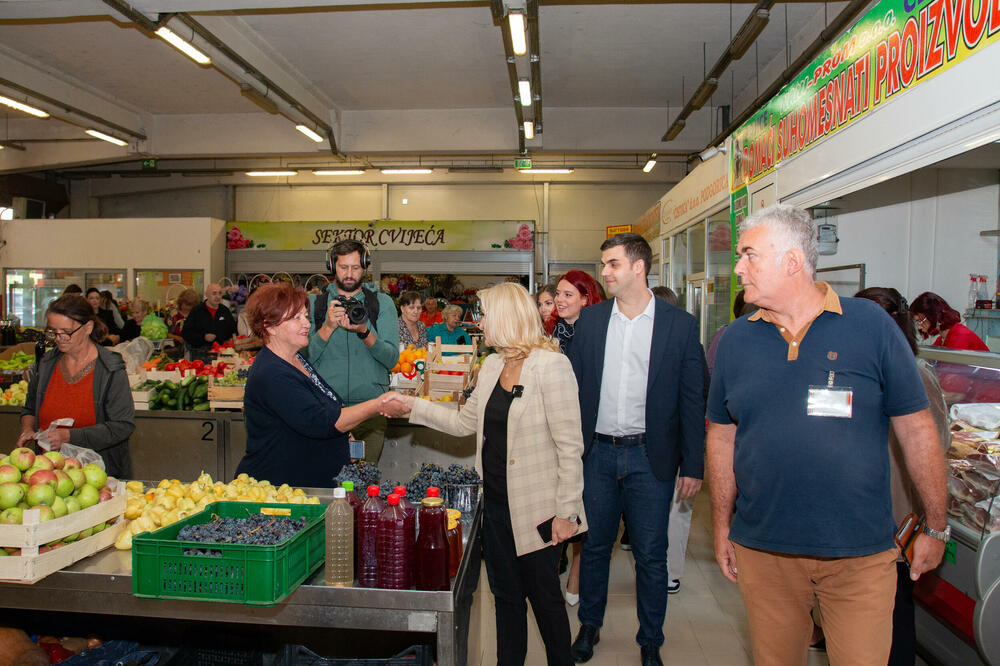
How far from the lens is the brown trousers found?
1.75 m

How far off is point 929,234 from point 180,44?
7.19 metres

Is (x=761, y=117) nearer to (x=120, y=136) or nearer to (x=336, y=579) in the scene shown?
(x=336, y=579)

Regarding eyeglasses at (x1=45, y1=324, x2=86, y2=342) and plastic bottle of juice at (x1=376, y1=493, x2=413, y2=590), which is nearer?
plastic bottle of juice at (x1=376, y1=493, x2=413, y2=590)

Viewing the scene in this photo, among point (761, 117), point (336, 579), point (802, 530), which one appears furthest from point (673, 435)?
point (761, 117)

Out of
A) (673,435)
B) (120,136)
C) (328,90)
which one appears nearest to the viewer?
(673,435)

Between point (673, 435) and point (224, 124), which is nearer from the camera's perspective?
point (673, 435)

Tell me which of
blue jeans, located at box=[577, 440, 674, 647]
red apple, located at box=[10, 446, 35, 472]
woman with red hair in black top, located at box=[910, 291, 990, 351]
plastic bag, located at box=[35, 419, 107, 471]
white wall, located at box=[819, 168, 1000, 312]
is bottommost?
blue jeans, located at box=[577, 440, 674, 647]

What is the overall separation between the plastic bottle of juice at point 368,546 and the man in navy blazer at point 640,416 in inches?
45.7

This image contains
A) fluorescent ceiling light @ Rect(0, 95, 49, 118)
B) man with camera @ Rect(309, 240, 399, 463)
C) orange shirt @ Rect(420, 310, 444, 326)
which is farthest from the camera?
orange shirt @ Rect(420, 310, 444, 326)

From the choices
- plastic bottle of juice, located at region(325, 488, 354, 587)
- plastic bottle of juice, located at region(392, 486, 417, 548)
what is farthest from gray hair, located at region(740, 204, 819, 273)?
plastic bottle of juice, located at region(325, 488, 354, 587)

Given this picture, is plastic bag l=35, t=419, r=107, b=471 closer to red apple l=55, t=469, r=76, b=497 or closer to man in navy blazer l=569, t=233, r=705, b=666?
red apple l=55, t=469, r=76, b=497

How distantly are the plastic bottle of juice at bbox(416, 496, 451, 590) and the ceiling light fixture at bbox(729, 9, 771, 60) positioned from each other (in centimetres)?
522

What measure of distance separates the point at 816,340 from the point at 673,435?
1.07 metres

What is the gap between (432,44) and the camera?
7969 millimetres
